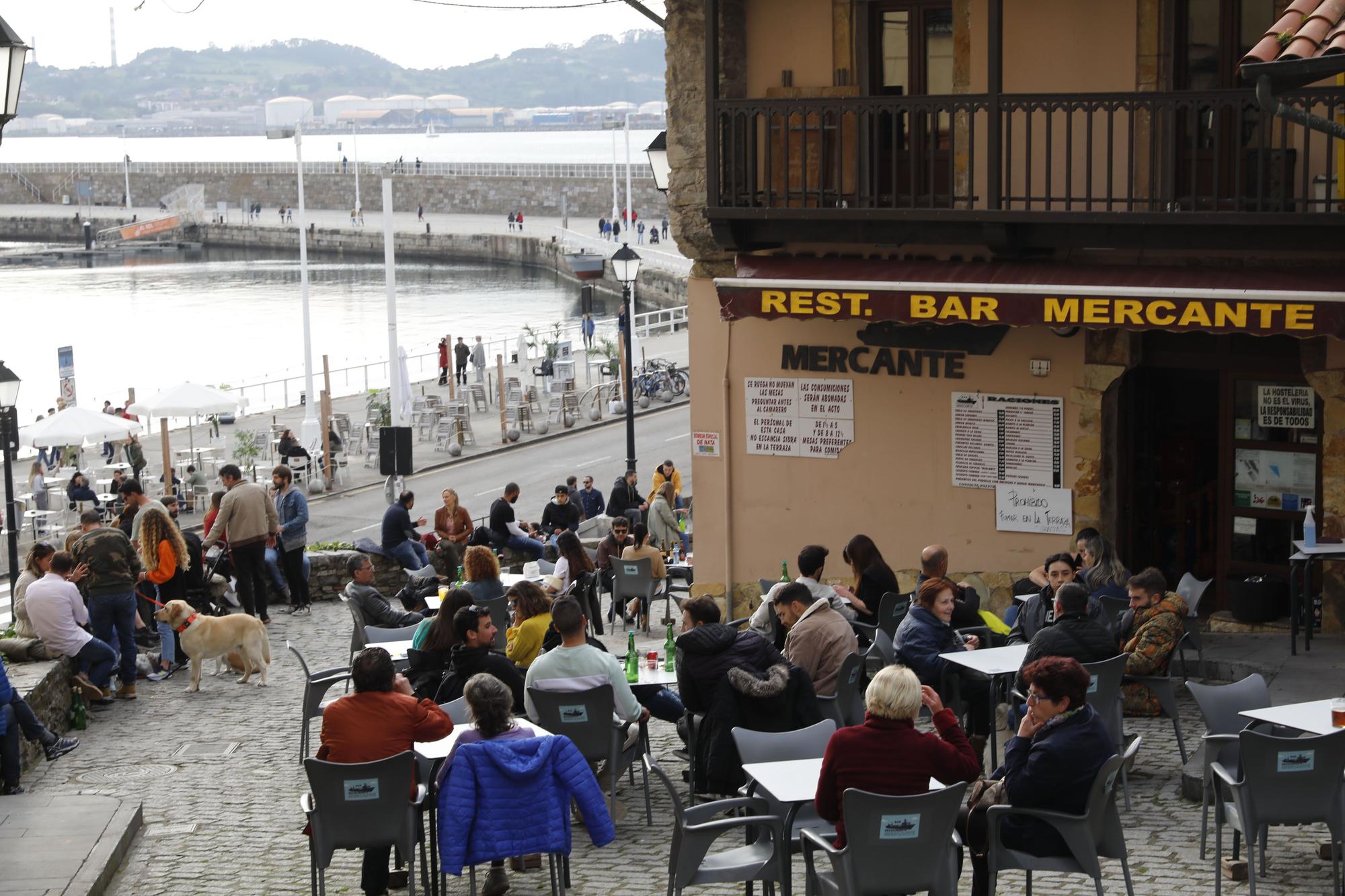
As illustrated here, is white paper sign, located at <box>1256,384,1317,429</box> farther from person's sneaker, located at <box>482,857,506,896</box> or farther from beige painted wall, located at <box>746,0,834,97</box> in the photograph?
person's sneaker, located at <box>482,857,506,896</box>

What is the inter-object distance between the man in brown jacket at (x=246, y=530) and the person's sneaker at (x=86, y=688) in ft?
10.2

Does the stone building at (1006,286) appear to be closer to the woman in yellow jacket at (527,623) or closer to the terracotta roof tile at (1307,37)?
the terracotta roof tile at (1307,37)

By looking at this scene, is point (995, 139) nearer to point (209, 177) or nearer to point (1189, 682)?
point (1189, 682)

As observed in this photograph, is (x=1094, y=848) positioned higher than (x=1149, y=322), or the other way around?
(x=1149, y=322)

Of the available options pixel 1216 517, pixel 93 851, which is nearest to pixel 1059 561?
pixel 1216 517

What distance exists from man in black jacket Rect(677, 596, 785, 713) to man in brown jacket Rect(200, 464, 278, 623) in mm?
8137

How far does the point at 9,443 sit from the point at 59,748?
28.5ft

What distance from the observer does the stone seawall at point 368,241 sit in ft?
300

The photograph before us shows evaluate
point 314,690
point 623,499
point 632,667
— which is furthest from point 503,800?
point 623,499

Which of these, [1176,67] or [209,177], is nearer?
[1176,67]

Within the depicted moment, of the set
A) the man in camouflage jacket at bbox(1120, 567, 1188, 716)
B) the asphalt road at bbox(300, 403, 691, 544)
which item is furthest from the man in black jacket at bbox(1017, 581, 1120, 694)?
the asphalt road at bbox(300, 403, 691, 544)

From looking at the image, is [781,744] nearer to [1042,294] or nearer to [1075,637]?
[1075,637]

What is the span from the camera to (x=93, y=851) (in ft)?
29.5

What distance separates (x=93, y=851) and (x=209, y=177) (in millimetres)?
125178
